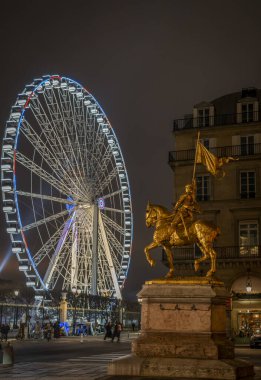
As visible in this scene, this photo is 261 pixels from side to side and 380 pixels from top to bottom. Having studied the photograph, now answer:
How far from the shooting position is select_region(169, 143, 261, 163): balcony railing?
4878cm

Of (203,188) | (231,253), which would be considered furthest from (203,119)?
(231,253)

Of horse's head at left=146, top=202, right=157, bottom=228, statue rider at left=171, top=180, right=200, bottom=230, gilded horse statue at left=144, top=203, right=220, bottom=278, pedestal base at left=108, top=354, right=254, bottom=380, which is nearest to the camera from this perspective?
pedestal base at left=108, top=354, right=254, bottom=380

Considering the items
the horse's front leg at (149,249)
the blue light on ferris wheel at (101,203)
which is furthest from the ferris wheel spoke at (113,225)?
the horse's front leg at (149,249)

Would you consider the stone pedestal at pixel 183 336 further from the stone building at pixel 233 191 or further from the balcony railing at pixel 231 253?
the balcony railing at pixel 231 253

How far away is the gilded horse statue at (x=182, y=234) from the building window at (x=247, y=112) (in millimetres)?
32331

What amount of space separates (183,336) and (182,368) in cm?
116

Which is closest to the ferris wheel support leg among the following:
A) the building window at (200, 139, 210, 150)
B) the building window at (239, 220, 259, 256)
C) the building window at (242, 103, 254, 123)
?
the building window at (200, 139, 210, 150)

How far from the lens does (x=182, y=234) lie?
18.9 m

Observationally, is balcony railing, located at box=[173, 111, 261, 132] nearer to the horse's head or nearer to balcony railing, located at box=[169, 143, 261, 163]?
balcony railing, located at box=[169, 143, 261, 163]

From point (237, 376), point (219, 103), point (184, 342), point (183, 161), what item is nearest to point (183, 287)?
point (184, 342)

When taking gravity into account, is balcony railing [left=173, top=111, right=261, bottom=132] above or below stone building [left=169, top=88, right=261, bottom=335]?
above

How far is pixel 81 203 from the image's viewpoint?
148 feet

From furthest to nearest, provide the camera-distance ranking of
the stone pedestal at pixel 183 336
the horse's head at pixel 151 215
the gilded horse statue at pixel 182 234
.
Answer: the horse's head at pixel 151 215 < the gilded horse statue at pixel 182 234 < the stone pedestal at pixel 183 336

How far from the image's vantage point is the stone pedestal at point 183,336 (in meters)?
16.0
